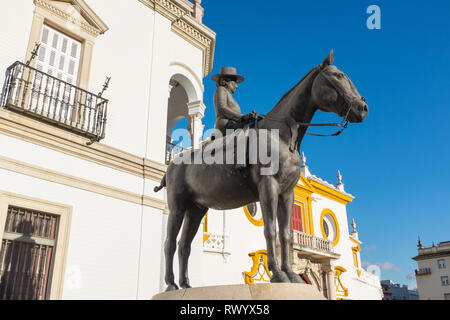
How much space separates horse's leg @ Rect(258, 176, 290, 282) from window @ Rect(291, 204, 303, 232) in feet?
54.4

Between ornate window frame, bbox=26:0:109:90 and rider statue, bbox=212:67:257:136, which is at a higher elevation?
ornate window frame, bbox=26:0:109:90

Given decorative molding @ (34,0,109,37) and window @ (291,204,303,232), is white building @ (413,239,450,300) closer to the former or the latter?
window @ (291,204,303,232)

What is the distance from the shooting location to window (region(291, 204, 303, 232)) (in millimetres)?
20091

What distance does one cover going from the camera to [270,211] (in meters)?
3.75

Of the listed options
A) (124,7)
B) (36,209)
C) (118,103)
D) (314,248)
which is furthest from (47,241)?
(314,248)

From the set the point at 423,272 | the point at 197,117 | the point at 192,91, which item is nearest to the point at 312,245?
the point at 197,117

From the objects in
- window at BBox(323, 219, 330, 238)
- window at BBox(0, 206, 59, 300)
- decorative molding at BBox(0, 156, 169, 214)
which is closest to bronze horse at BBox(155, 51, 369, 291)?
window at BBox(0, 206, 59, 300)

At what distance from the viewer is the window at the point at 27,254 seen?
6801 mm

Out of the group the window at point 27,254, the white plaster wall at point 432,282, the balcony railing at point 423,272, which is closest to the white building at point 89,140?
the window at point 27,254

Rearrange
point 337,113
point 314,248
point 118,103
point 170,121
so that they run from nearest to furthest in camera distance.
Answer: point 337,113 < point 118,103 < point 170,121 < point 314,248

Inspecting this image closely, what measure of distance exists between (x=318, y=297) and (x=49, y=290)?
5753 millimetres

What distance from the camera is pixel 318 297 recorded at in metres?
3.33
